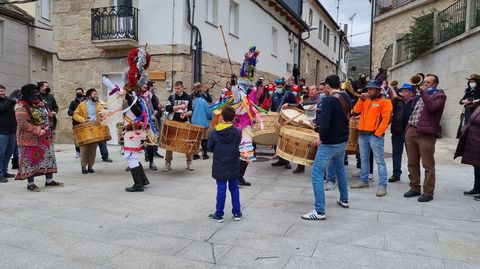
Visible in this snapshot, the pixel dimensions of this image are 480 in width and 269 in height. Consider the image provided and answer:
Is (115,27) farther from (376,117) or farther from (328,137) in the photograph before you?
(328,137)

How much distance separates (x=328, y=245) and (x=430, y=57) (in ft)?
43.3

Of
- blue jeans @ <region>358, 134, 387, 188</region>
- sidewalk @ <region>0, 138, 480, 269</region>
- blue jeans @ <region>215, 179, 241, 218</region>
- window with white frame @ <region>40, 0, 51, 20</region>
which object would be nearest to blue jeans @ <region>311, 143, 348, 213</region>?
sidewalk @ <region>0, 138, 480, 269</region>

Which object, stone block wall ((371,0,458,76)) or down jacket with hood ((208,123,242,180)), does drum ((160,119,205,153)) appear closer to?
down jacket with hood ((208,123,242,180))

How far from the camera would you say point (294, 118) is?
Result: 6410 mm

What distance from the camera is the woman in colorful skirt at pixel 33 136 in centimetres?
629

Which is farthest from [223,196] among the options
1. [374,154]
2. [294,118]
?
[374,154]

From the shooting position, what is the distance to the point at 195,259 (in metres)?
3.81

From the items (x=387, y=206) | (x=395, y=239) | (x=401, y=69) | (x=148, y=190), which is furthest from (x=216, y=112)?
(x=401, y=69)

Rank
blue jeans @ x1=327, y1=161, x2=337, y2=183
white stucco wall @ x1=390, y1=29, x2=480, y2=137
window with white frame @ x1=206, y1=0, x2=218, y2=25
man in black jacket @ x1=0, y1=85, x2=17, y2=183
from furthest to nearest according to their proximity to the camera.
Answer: window with white frame @ x1=206, y1=0, x2=218, y2=25
white stucco wall @ x1=390, y1=29, x2=480, y2=137
man in black jacket @ x1=0, y1=85, x2=17, y2=183
blue jeans @ x1=327, y1=161, x2=337, y2=183

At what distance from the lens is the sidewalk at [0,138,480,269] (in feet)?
12.5

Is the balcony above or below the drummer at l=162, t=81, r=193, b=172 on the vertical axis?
above

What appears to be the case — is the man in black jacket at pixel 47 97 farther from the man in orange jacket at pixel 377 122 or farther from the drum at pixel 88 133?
the man in orange jacket at pixel 377 122

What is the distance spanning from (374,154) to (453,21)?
32.3ft

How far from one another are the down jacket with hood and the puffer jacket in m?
2.43
